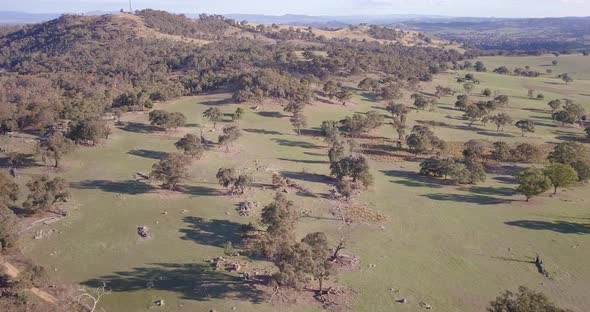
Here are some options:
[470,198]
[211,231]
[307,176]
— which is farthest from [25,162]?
[470,198]

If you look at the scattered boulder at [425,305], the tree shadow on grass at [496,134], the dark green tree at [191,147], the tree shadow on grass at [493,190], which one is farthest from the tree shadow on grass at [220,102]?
the scattered boulder at [425,305]

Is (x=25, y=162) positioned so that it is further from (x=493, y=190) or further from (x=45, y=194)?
(x=493, y=190)

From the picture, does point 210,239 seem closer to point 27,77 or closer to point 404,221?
point 404,221

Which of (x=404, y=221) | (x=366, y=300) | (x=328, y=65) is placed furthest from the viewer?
(x=328, y=65)

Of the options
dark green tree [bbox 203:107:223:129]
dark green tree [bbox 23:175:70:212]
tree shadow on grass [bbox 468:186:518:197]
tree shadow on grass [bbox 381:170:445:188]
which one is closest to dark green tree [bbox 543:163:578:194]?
tree shadow on grass [bbox 468:186:518:197]

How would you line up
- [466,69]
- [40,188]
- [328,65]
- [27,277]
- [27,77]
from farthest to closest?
[466,69] < [328,65] < [27,77] < [40,188] < [27,277]

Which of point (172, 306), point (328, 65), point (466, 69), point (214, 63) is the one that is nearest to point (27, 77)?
point (214, 63)

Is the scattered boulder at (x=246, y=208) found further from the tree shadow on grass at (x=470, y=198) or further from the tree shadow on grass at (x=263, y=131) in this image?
the tree shadow on grass at (x=263, y=131)
